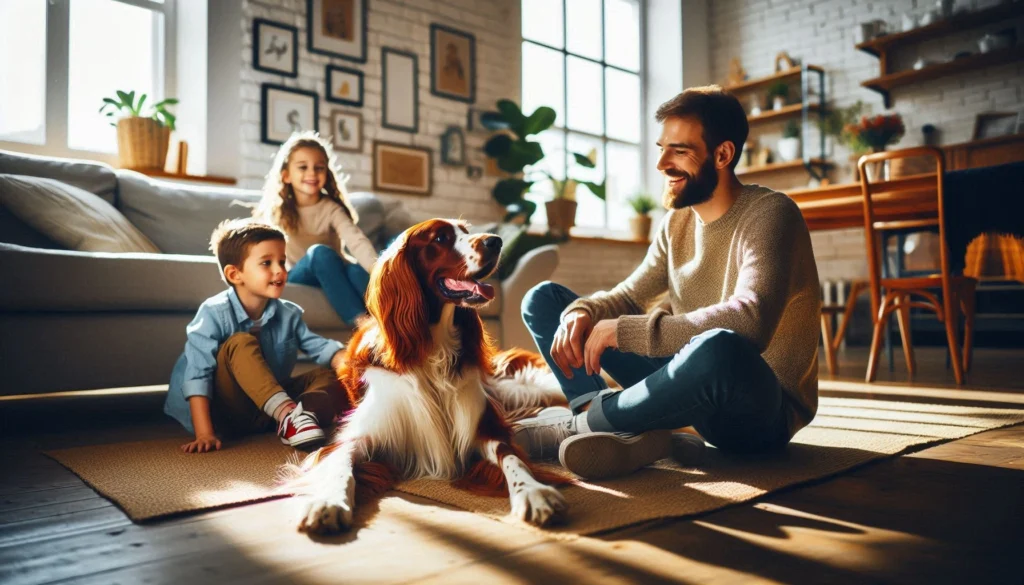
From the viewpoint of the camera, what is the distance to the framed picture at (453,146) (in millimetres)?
5246

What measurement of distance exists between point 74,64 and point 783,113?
5.40 m

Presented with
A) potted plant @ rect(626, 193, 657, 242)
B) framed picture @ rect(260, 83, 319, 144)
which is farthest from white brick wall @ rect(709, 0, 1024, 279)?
framed picture @ rect(260, 83, 319, 144)

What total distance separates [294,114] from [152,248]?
1.81 metres

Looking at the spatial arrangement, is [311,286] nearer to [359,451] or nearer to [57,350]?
[57,350]

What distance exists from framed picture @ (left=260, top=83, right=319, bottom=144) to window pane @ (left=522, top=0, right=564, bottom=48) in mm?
2226

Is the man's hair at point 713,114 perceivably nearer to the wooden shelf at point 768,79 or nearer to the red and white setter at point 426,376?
the red and white setter at point 426,376

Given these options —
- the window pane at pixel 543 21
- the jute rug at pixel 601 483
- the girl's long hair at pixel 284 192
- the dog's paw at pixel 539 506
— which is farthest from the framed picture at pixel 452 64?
the dog's paw at pixel 539 506

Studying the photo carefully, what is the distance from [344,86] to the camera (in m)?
4.72

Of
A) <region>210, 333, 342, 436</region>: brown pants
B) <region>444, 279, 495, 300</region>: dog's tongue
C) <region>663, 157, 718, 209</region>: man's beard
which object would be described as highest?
<region>663, 157, 718, 209</region>: man's beard

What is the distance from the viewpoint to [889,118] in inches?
155

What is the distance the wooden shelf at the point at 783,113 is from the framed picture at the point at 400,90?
306 centimetres

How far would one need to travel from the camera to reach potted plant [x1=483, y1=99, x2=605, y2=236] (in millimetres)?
5262

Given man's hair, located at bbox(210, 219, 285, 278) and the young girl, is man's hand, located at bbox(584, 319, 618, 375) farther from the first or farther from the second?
the young girl

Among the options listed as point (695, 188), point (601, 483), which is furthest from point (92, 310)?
point (695, 188)
